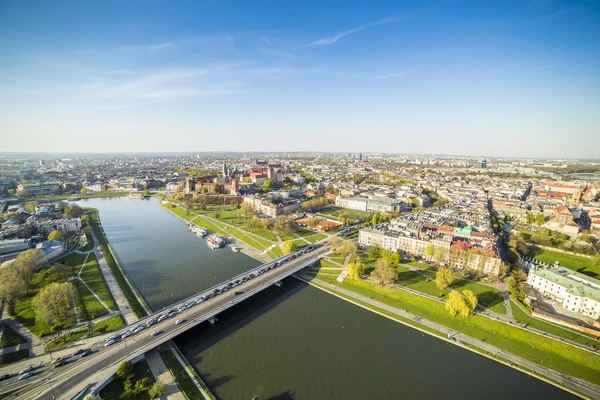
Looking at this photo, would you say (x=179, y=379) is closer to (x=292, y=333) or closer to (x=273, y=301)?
(x=292, y=333)

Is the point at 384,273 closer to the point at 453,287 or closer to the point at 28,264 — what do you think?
the point at 453,287

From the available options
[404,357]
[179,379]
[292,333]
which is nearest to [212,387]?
[179,379]

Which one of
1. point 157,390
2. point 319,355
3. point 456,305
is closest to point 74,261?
point 157,390

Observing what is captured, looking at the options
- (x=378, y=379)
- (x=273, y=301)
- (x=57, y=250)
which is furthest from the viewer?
(x=57, y=250)

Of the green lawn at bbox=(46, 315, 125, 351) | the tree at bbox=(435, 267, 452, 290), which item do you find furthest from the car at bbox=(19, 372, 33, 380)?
the tree at bbox=(435, 267, 452, 290)

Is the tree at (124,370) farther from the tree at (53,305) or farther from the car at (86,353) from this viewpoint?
the tree at (53,305)
